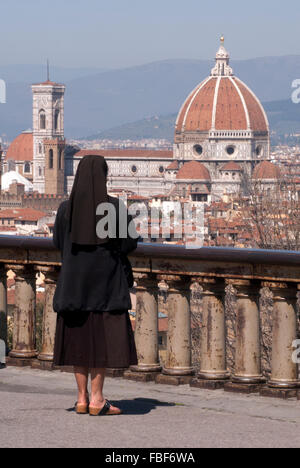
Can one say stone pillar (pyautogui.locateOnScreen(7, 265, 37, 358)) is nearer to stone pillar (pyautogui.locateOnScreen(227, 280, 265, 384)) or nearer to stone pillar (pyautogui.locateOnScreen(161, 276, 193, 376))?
stone pillar (pyautogui.locateOnScreen(161, 276, 193, 376))

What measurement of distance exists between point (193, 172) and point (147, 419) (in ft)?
523

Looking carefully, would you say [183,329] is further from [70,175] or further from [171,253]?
[70,175]

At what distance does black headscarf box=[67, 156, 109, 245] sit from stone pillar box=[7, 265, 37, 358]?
5.37ft

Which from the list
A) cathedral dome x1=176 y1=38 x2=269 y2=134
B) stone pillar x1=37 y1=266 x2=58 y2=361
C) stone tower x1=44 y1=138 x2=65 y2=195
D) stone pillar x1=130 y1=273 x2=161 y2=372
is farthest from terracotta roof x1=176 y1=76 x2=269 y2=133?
stone pillar x1=130 y1=273 x2=161 y2=372

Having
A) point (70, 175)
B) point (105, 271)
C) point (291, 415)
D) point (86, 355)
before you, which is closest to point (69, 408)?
point (86, 355)

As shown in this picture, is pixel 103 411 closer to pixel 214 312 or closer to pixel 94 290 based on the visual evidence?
pixel 94 290

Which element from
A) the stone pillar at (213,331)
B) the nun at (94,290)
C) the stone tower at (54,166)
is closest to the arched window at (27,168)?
the stone tower at (54,166)

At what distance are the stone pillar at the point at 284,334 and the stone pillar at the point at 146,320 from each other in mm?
796

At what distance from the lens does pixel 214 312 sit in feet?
21.2

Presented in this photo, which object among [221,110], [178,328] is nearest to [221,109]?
[221,110]

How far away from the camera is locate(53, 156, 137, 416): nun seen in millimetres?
5621

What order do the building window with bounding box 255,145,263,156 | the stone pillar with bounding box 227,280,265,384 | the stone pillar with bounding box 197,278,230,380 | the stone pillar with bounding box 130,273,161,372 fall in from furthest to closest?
the building window with bounding box 255,145,263,156 → the stone pillar with bounding box 130,273,161,372 → the stone pillar with bounding box 197,278,230,380 → the stone pillar with bounding box 227,280,265,384

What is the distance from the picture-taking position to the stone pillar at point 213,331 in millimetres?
6461

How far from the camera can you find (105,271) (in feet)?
18.7
